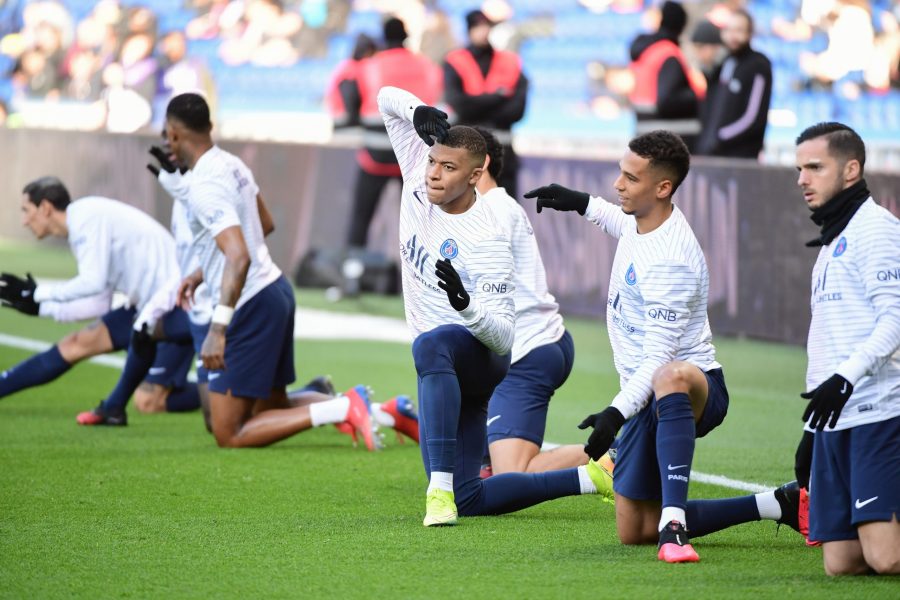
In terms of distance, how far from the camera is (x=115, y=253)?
31.3ft

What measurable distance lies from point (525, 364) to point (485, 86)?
8062 mm

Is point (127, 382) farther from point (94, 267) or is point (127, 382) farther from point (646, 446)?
point (646, 446)

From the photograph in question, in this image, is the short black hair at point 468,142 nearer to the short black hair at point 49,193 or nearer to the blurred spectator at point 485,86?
the short black hair at point 49,193

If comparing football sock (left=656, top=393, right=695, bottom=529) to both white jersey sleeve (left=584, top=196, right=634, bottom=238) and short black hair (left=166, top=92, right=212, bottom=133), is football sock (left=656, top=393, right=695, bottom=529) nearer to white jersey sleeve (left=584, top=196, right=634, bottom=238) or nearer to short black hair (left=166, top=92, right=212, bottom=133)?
white jersey sleeve (left=584, top=196, right=634, bottom=238)

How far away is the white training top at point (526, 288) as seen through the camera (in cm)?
732

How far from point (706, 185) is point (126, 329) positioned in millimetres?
5339

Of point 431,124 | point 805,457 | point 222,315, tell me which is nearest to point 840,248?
point 805,457

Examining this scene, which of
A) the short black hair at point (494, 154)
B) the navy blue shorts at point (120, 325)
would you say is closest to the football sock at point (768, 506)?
the short black hair at point (494, 154)

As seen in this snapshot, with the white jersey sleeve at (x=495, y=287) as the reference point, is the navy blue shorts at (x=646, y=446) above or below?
below

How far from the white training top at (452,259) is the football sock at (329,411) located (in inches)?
71.2

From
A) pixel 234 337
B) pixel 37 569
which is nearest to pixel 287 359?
pixel 234 337

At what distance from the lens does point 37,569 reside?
5.59 m

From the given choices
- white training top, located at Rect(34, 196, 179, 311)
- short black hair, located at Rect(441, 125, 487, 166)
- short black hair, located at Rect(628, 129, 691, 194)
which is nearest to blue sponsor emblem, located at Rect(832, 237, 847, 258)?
short black hair, located at Rect(628, 129, 691, 194)

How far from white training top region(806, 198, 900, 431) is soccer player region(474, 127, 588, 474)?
1.97 metres
